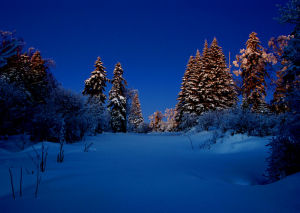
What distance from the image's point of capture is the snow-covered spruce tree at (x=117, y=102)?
22.6 metres

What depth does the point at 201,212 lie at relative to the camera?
148cm

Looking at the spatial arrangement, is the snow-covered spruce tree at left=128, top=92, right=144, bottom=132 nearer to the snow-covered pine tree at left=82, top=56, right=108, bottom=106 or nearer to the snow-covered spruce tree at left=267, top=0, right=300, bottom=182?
the snow-covered pine tree at left=82, top=56, right=108, bottom=106

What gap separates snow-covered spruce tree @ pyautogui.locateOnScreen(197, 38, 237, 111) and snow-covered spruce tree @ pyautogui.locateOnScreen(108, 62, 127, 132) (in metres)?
10.8

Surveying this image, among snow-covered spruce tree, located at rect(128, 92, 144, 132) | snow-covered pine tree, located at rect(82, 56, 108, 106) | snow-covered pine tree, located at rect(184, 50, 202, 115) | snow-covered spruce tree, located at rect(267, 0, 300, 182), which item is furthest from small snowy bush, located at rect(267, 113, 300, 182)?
snow-covered spruce tree, located at rect(128, 92, 144, 132)

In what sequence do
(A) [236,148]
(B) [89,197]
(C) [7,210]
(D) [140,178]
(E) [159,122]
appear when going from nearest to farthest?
(C) [7,210]
(B) [89,197]
(D) [140,178]
(A) [236,148]
(E) [159,122]

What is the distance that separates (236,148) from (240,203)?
13.9 feet

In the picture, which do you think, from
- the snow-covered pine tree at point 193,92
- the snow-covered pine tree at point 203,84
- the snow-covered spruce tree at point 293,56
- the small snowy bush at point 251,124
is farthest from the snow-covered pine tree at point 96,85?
the snow-covered spruce tree at point 293,56

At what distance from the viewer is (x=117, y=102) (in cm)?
2309

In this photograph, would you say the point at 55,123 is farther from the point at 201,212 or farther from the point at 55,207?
the point at 201,212

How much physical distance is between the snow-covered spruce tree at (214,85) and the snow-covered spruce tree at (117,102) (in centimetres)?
1080

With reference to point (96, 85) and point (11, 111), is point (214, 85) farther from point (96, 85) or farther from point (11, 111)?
point (11, 111)

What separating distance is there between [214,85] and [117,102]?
1321 centimetres

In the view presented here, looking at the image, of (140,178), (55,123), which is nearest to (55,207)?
(140,178)

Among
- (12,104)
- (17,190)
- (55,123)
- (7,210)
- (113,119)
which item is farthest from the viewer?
(113,119)
